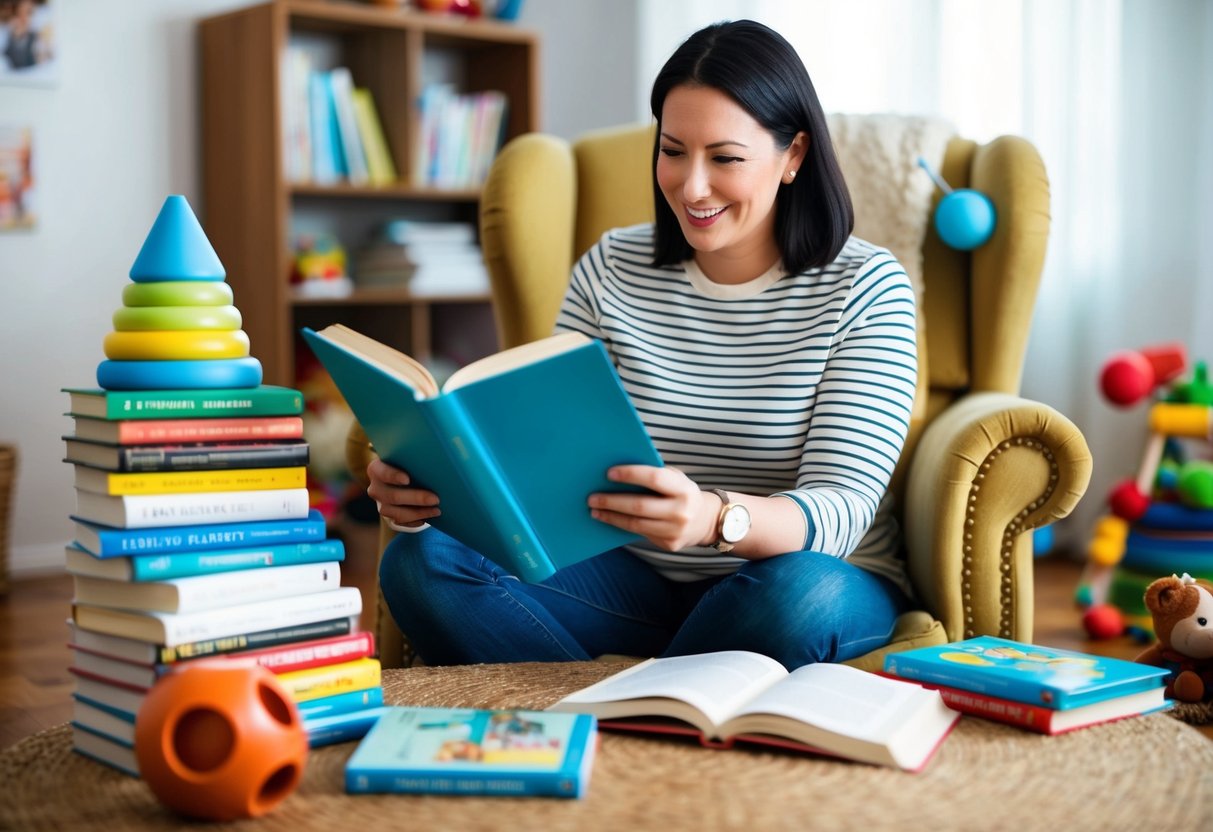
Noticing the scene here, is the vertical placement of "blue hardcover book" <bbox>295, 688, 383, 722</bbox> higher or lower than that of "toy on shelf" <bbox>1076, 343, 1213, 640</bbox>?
higher

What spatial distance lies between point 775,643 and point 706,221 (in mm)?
524

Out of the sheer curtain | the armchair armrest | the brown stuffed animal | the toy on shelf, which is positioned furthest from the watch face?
the sheer curtain

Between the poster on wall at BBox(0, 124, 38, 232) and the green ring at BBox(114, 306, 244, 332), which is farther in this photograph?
the poster on wall at BBox(0, 124, 38, 232)

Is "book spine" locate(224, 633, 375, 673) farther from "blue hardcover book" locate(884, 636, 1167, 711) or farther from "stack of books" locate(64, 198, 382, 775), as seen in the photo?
"blue hardcover book" locate(884, 636, 1167, 711)

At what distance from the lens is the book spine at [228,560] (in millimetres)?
1076

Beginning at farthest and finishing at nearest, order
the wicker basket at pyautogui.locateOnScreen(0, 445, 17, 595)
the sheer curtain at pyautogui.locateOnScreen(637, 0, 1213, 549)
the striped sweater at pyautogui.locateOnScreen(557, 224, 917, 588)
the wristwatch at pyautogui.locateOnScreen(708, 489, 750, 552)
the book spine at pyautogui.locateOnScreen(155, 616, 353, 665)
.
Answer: the sheer curtain at pyautogui.locateOnScreen(637, 0, 1213, 549)
the wicker basket at pyautogui.locateOnScreen(0, 445, 17, 595)
the striped sweater at pyautogui.locateOnScreen(557, 224, 917, 588)
the wristwatch at pyautogui.locateOnScreen(708, 489, 750, 552)
the book spine at pyautogui.locateOnScreen(155, 616, 353, 665)

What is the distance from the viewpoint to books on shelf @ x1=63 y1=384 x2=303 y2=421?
3.62 ft

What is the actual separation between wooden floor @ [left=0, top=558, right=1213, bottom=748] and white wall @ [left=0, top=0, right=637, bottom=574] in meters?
0.32

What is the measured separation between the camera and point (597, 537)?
4.23 ft

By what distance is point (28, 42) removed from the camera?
321 centimetres

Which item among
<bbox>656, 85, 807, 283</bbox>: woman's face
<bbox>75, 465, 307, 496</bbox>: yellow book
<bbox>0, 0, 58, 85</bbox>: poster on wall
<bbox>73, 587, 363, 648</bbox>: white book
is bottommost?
<bbox>73, 587, 363, 648</bbox>: white book

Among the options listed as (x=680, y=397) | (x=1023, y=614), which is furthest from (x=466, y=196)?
(x=1023, y=614)

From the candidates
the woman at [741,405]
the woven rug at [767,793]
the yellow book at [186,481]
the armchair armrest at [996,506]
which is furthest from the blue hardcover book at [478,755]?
the armchair armrest at [996,506]

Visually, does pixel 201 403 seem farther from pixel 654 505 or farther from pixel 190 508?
pixel 654 505
